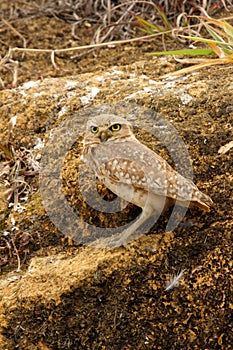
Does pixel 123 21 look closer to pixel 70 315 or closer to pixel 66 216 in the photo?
pixel 66 216

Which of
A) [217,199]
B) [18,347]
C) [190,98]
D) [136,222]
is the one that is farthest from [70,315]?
[190,98]

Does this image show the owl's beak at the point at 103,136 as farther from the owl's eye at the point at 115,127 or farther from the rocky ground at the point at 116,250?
the rocky ground at the point at 116,250

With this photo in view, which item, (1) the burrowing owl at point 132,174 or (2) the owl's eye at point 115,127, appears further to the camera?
(2) the owl's eye at point 115,127

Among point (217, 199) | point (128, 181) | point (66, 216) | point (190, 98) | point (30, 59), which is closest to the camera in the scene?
point (128, 181)

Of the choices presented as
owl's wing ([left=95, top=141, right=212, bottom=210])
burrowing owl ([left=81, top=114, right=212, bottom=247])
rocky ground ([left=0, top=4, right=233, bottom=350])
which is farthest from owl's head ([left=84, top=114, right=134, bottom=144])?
rocky ground ([left=0, top=4, right=233, bottom=350])

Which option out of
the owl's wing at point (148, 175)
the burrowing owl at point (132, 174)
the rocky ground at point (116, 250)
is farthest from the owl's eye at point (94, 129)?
the rocky ground at point (116, 250)

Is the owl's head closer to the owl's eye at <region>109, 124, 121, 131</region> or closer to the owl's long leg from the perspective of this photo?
the owl's eye at <region>109, 124, 121, 131</region>
